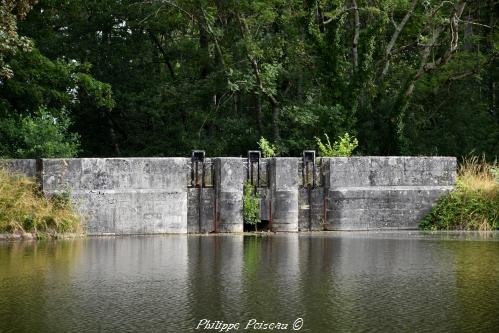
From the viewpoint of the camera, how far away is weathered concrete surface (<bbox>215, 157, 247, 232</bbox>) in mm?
16594

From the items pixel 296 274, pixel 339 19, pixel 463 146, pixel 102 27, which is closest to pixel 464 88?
pixel 463 146

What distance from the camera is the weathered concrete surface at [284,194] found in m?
16.8

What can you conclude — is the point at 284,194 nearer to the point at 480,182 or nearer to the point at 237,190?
the point at 237,190

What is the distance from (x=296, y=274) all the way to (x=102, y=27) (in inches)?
825

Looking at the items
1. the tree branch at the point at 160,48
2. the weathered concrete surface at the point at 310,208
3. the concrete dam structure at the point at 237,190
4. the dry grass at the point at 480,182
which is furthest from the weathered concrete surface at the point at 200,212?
the tree branch at the point at 160,48

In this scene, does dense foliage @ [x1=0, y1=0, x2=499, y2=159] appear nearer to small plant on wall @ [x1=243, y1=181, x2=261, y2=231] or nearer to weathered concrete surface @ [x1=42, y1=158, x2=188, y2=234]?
weathered concrete surface @ [x1=42, y1=158, x2=188, y2=234]

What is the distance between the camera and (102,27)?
29094 millimetres

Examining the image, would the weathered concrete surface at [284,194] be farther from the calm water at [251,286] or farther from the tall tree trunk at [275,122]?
the tall tree trunk at [275,122]

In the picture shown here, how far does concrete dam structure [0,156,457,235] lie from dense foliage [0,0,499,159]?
5.60 metres

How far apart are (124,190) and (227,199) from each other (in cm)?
205

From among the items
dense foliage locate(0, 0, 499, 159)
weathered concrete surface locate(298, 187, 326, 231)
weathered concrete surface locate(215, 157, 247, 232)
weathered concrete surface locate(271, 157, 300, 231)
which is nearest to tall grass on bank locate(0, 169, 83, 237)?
weathered concrete surface locate(215, 157, 247, 232)

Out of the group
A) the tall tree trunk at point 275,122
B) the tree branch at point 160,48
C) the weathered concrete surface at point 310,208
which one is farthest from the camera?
the tree branch at point 160,48

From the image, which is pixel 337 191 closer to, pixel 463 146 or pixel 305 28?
pixel 305 28

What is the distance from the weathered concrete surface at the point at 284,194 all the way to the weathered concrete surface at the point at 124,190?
5.99 feet
